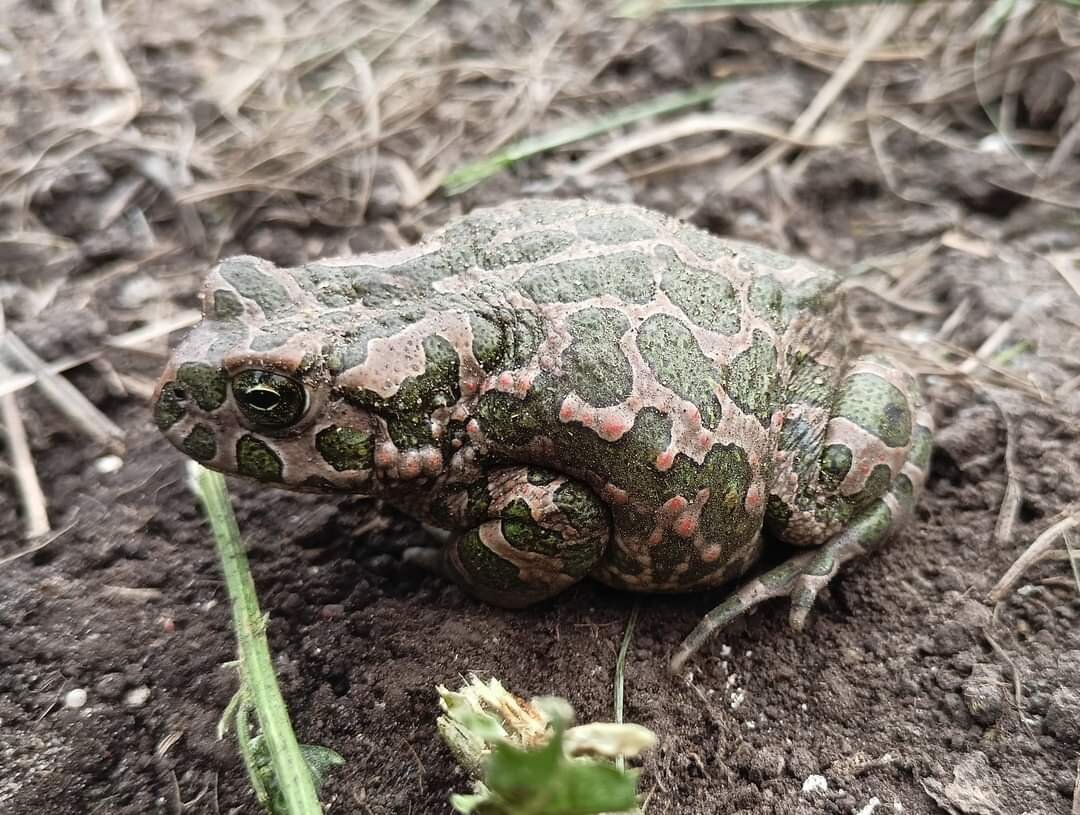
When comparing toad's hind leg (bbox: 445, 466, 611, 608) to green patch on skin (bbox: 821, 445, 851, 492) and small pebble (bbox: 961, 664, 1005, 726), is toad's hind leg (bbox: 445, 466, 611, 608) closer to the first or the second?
green patch on skin (bbox: 821, 445, 851, 492)

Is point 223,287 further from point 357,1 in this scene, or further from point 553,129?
point 357,1

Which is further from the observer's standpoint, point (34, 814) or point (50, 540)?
point (50, 540)

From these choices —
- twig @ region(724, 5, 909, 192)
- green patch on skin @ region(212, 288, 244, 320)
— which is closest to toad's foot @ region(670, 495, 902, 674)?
green patch on skin @ region(212, 288, 244, 320)

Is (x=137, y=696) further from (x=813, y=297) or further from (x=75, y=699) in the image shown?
(x=813, y=297)

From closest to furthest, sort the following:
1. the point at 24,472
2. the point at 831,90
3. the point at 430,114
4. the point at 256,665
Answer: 1. the point at 256,665
2. the point at 24,472
3. the point at 430,114
4. the point at 831,90

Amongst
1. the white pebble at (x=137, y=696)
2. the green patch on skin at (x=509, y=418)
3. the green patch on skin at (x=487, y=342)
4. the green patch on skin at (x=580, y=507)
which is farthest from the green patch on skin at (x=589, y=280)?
the white pebble at (x=137, y=696)

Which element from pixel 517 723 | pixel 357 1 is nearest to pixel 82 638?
pixel 517 723

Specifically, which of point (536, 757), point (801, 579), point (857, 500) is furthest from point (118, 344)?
point (857, 500)

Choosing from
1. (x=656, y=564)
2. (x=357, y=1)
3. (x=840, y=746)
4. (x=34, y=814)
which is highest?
(x=357, y=1)
